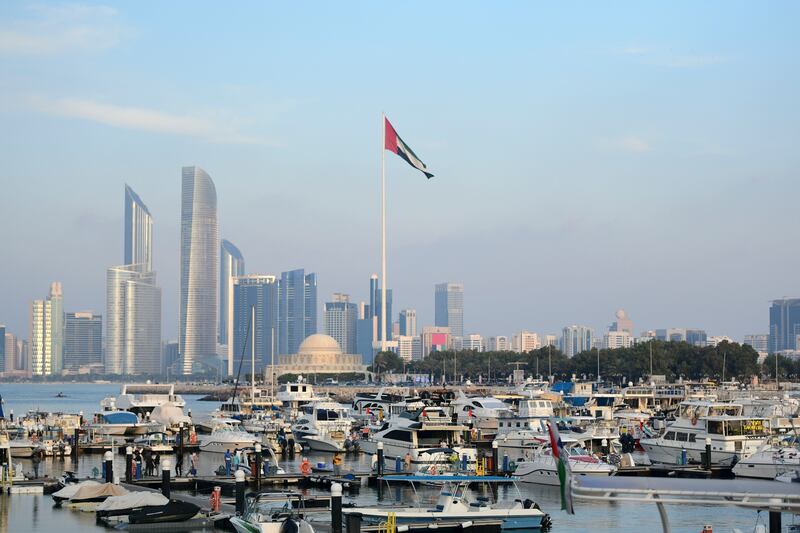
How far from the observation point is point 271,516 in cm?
3225

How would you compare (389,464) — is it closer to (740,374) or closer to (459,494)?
(459,494)

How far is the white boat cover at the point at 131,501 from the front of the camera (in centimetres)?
3659

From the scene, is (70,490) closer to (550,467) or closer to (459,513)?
(459,513)

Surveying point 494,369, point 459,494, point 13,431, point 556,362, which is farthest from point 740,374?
point 459,494

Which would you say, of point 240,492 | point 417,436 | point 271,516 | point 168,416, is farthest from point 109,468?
point 168,416

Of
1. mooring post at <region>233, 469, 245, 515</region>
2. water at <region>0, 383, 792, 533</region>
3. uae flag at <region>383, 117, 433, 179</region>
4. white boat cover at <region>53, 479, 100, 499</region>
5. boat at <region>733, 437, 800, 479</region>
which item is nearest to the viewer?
mooring post at <region>233, 469, 245, 515</region>

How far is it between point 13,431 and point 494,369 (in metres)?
122

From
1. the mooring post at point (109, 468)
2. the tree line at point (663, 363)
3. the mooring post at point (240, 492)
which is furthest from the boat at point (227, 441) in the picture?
the tree line at point (663, 363)

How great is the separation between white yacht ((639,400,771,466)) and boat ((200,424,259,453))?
1999 centimetres

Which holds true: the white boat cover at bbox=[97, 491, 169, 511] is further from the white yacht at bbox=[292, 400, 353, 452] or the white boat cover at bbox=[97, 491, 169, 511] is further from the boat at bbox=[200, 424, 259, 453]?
the white yacht at bbox=[292, 400, 353, 452]

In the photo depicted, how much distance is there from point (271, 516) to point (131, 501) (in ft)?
21.8

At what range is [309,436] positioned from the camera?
6625cm

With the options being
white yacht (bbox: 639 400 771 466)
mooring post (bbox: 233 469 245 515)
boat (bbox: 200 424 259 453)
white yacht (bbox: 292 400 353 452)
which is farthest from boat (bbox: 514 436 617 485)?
white yacht (bbox: 292 400 353 452)

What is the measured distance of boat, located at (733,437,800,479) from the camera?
46.6m
